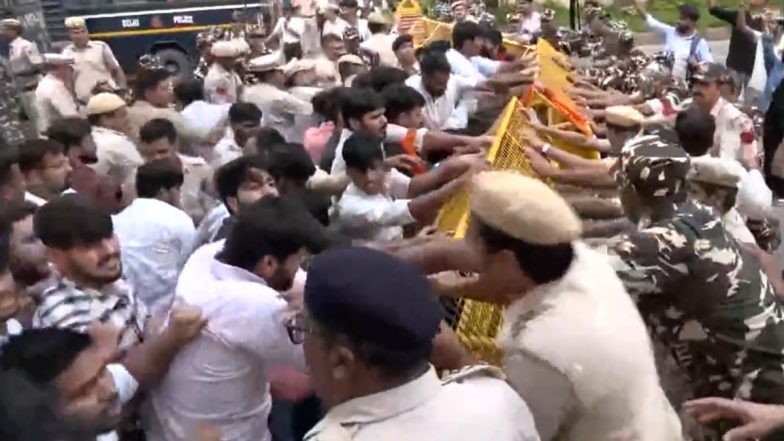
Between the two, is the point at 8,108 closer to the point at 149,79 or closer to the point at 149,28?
the point at 149,79

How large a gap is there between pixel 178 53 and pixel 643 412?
16124 millimetres

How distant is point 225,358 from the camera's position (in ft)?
10.7

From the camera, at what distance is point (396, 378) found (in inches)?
85.0

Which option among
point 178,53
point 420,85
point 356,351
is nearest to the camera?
point 356,351

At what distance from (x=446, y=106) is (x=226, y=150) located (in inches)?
70.0

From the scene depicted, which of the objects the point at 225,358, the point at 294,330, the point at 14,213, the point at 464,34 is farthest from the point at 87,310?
the point at 464,34

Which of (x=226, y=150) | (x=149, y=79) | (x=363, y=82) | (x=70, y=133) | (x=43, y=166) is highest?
(x=43, y=166)

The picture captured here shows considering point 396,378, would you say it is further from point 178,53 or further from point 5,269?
point 178,53

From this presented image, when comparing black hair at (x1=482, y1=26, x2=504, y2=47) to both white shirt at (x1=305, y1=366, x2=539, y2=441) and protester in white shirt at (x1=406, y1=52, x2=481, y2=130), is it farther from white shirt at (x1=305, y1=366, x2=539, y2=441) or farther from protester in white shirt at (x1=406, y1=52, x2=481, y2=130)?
white shirt at (x1=305, y1=366, x2=539, y2=441)

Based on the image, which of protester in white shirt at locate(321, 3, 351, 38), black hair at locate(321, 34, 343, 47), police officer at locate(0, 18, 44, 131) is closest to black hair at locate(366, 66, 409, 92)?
black hair at locate(321, 34, 343, 47)

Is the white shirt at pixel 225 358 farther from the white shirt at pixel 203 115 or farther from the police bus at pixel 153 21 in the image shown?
the police bus at pixel 153 21

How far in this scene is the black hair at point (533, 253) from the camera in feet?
9.13

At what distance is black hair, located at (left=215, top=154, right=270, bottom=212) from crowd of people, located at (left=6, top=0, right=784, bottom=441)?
11 millimetres

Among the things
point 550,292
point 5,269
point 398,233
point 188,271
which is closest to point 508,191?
point 550,292
